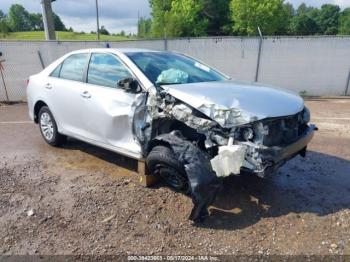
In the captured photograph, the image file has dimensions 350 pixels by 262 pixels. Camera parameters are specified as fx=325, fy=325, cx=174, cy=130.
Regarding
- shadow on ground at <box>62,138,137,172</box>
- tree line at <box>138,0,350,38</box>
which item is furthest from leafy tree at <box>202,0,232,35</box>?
shadow on ground at <box>62,138,137,172</box>

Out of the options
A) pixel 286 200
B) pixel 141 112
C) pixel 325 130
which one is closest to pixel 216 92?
pixel 141 112

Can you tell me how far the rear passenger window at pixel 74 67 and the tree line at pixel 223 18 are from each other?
40.7 metres

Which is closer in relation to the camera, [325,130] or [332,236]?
[332,236]

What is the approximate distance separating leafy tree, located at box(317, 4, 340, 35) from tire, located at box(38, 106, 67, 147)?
87354mm

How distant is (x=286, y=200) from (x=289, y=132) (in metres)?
0.79

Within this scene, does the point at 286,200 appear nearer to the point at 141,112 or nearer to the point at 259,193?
the point at 259,193

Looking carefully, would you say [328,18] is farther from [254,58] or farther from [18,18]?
[18,18]

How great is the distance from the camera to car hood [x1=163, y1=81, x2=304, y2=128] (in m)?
3.06

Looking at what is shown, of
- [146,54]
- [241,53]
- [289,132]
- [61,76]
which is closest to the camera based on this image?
[289,132]

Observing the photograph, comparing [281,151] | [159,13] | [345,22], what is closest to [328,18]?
[345,22]

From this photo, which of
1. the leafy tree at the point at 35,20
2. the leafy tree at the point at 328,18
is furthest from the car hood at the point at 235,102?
the leafy tree at the point at 35,20

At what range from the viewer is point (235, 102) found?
3168 mm

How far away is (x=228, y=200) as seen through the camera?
3.66 meters

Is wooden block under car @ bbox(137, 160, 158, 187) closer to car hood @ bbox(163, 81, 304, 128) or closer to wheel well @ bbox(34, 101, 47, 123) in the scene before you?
car hood @ bbox(163, 81, 304, 128)
